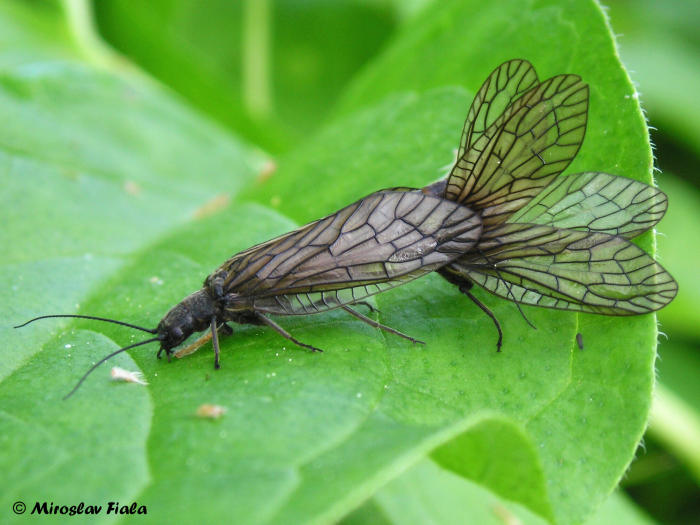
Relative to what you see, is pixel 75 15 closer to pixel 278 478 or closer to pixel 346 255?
pixel 346 255

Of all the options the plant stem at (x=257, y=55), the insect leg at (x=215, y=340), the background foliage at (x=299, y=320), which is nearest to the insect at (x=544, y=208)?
the background foliage at (x=299, y=320)

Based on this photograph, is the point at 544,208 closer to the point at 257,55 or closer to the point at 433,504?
the point at 433,504

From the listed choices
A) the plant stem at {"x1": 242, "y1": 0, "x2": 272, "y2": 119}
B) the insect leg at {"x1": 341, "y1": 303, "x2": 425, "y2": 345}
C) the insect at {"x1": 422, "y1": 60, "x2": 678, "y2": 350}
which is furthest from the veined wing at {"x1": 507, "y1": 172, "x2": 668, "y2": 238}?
the plant stem at {"x1": 242, "y1": 0, "x2": 272, "y2": 119}

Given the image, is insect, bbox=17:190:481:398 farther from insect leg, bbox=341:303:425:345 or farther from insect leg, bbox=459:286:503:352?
insect leg, bbox=459:286:503:352

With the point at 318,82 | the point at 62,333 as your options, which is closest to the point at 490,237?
the point at 62,333

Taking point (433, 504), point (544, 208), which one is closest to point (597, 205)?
point (544, 208)

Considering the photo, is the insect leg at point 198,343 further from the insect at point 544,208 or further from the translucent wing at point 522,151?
the translucent wing at point 522,151
